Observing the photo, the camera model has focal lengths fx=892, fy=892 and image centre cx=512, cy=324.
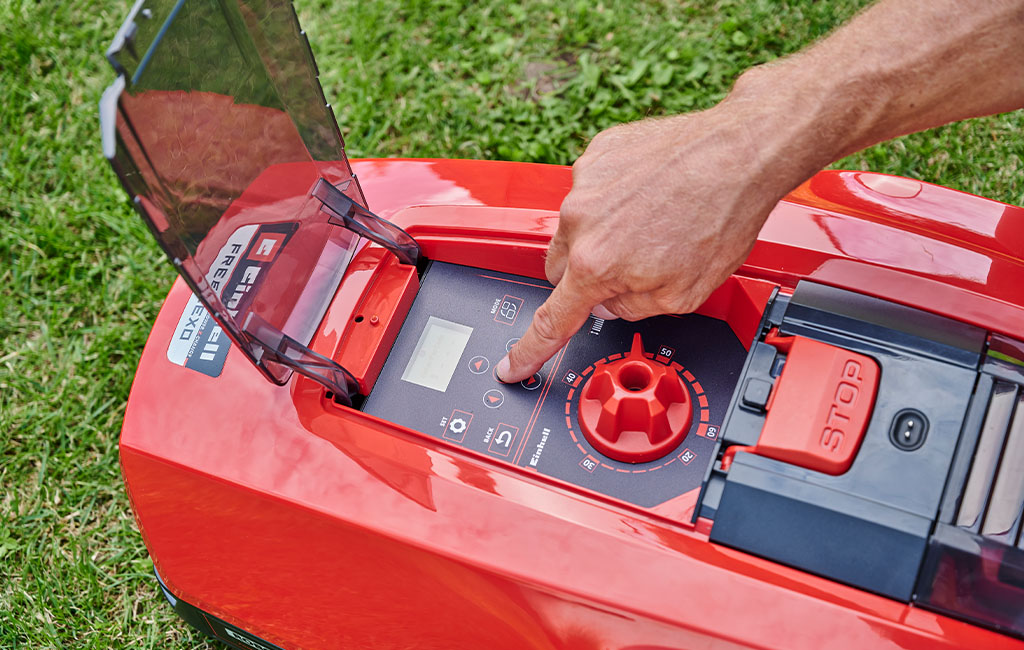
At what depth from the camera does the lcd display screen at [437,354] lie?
42.4 inches

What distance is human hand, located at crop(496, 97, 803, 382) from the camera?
2.91 feet

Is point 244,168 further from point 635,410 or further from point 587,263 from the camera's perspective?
point 635,410

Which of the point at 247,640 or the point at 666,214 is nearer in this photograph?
the point at 666,214

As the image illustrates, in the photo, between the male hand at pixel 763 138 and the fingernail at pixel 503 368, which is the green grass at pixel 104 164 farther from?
the male hand at pixel 763 138

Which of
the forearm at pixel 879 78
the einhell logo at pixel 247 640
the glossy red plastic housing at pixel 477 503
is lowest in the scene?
the einhell logo at pixel 247 640

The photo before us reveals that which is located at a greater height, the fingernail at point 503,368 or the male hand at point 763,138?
the male hand at point 763,138

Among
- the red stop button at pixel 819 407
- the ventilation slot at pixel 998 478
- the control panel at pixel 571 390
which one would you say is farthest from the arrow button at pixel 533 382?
the ventilation slot at pixel 998 478

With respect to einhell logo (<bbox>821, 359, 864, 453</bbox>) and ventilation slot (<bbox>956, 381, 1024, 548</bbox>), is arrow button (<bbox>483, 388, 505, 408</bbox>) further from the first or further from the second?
ventilation slot (<bbox>956, 381, 1024, 548</bbox>)

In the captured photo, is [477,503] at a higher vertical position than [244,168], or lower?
lower

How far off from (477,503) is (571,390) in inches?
7.3

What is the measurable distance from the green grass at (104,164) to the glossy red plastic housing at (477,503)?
0.43 m

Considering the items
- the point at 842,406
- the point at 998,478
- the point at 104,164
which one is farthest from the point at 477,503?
the point at 104,164

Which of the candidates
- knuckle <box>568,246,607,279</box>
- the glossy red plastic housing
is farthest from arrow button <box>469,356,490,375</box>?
knuckle <box>568,246,607,279</box>

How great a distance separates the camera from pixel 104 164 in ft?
6.42
